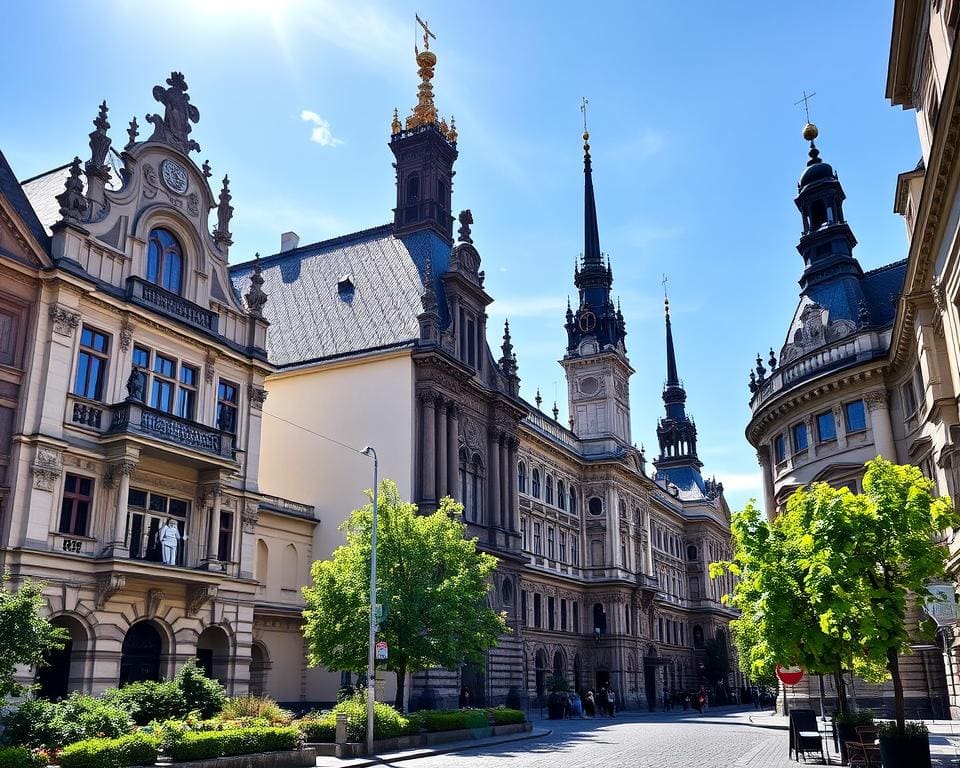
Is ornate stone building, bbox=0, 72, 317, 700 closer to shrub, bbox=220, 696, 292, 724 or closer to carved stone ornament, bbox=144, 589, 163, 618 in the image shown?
carved stone ornament, bbox=144, 589, 163, 618

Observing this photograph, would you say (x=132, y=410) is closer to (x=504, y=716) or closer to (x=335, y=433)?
(x=335, y=433)

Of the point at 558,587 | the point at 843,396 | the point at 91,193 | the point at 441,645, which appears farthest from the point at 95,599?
the point at 558,587

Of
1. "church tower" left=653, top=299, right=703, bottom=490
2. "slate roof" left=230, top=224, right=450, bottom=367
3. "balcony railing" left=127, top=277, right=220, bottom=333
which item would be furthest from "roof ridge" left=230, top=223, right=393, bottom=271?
"church tower" left=653, top=299, right=703, bottom=490

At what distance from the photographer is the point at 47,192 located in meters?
35.1

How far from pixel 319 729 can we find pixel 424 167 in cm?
3896

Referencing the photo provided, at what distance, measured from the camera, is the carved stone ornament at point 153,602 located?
31.4m

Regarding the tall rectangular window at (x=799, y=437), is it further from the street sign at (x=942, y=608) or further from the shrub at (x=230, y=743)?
the shrub at (x=230, y=743)

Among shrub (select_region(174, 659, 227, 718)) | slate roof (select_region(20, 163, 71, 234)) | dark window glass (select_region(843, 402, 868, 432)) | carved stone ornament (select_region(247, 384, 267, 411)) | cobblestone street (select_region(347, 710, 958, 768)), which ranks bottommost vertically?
cobblestone street (select_region(347, 710, 958, 768))

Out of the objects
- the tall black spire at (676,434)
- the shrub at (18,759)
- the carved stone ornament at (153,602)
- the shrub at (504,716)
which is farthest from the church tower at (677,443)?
the shrub at (18,759)

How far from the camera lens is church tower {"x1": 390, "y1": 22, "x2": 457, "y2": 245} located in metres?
56.4

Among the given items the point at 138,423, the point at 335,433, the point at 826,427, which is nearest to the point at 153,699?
the point at 138,423

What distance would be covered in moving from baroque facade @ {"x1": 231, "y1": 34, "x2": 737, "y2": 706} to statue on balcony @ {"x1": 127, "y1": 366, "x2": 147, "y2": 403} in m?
14.3

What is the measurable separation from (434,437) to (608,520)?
3346 centimetres

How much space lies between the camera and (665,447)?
4766 inches
